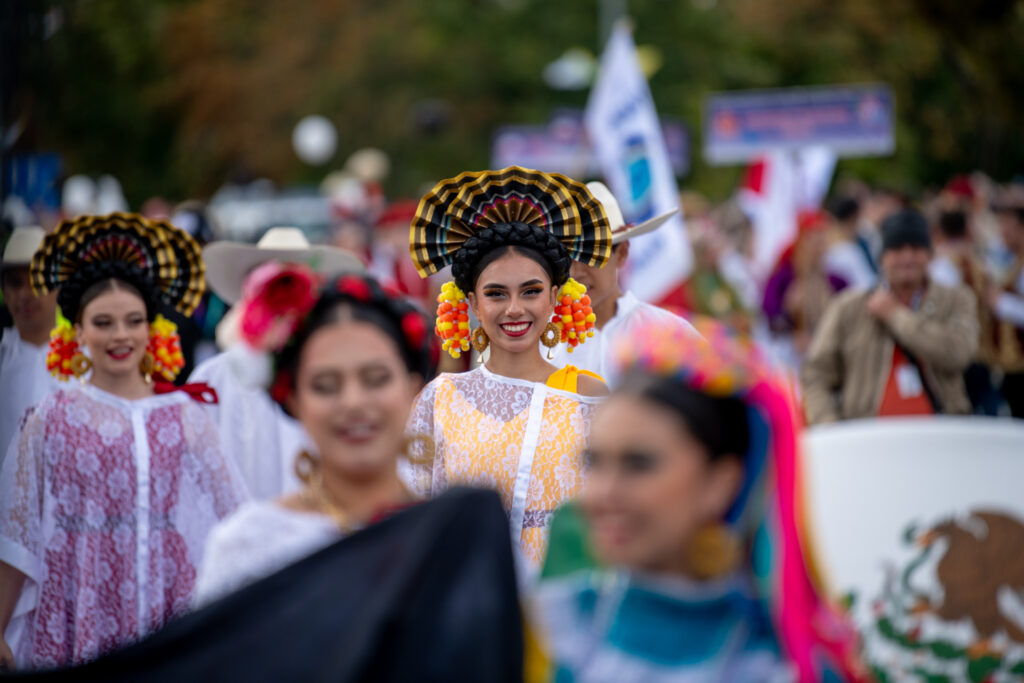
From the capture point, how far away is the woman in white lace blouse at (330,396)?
310cm

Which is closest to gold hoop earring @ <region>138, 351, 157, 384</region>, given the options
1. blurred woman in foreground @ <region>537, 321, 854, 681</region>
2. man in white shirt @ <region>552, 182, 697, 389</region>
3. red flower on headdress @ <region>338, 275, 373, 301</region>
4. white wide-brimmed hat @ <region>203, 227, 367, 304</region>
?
white wide-brimmed hat @ <region>203, 227, 367, 304</region>

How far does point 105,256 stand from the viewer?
529 cm

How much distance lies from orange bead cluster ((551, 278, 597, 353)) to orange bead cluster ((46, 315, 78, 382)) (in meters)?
1.86

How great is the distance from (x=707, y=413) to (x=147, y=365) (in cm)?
310

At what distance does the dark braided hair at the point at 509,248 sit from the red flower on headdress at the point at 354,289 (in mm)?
1838

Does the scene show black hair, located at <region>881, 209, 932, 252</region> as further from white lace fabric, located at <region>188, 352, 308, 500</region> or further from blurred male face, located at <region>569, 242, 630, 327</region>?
white lace fabric, located at <region>188, 352, 308, 500</region>

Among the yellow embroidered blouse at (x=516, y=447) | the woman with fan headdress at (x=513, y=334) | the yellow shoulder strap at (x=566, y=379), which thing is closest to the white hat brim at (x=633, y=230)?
the woman with fan headdress at (x=513, y=334)

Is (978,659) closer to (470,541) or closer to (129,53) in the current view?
(470,541)

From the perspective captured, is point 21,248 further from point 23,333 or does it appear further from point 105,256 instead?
point 105,256

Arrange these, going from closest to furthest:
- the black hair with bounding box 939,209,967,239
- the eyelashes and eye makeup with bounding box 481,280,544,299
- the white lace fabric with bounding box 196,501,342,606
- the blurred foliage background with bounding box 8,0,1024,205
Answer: the white lace fabric with bounding box 196,501,342,606 < the eyelashes and eye makeup with bounding box 481,280,544,299 < the black hair with bounding box 939,209,967,239 < the blurred foliage background with bounding box 8,0,1024,205

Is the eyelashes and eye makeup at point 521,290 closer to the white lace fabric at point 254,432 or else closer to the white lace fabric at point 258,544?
the white lace fabric at point 254,432

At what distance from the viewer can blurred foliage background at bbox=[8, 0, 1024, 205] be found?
30.4 m

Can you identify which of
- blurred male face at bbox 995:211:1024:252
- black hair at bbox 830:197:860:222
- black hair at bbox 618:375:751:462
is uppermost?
black hair at bbox 830:197:860:222

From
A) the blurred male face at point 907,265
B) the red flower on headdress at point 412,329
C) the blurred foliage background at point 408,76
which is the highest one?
the blurred foliage background at point 408,76
